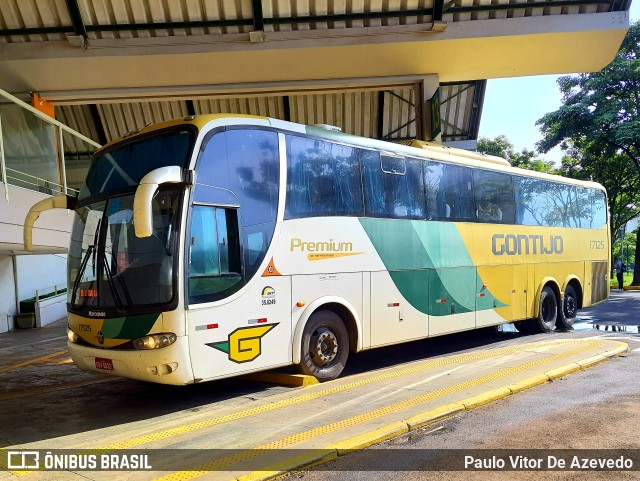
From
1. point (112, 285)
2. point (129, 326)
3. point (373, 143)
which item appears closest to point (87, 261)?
point (112, 285)

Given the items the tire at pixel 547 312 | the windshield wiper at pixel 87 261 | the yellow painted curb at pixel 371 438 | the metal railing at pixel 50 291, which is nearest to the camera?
the yellow painted curb at pixel 371 438

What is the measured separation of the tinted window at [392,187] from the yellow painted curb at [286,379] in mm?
2579

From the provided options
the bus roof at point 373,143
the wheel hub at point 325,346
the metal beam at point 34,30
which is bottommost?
the wheel hub at point 325,346

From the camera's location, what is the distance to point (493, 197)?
1043cm

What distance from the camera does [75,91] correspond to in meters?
13.0

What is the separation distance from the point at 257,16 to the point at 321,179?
5.38m

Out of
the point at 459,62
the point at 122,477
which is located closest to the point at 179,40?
the point at 459,62

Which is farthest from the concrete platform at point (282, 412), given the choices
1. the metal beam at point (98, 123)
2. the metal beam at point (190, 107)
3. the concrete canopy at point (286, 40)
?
the metal beam at point (98, 123)

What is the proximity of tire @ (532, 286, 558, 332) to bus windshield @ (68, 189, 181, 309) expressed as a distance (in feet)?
29.3

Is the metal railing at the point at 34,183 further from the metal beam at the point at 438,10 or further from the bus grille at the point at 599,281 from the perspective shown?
the bus grille at the point at 599,281

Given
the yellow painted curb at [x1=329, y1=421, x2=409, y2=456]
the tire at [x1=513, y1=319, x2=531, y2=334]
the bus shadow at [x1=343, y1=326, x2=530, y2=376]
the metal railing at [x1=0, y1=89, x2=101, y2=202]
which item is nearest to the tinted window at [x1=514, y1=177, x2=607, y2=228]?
the tire at [x1=513, y1=319, x2=531, y2=334]

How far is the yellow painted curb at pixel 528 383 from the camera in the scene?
20.7ft

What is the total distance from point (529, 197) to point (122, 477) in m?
9.92

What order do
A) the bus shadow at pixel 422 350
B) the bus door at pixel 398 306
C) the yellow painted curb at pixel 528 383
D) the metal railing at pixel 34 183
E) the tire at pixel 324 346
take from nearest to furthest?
1. the yellow painted curb at pixel 528 383
2. the tire at pixel 324 346
3. the bus door at pixel 398 306
4. the bus shadow at pixel 422 350
5. the metal railing at pixel 34 183
